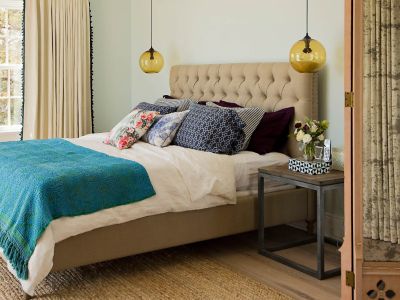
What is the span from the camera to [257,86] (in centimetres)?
416

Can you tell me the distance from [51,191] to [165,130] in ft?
4.39

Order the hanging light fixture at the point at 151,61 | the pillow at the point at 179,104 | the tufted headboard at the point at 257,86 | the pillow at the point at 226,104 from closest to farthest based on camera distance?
the tufted headboard at the point at 257,86 < the pillow at the point at 226,104 < the pillow at the point at 179,104 < the hanging light fixture at the point at 151,61

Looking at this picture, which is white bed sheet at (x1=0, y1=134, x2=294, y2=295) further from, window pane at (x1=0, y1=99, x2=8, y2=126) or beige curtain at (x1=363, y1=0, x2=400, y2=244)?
window pane at (x1=0, y1=99, x2=8, y2=126)

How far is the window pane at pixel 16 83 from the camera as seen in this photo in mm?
5836

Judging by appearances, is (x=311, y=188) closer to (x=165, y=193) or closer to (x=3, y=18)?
(x=165, y=193)

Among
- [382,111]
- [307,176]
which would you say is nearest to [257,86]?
[307,176]

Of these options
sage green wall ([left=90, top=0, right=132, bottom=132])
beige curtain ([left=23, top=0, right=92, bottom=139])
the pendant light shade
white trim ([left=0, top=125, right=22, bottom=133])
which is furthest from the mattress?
white trim ([left=0, top=125, right=22, bottom=133])

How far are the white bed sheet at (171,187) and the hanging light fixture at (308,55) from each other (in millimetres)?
689

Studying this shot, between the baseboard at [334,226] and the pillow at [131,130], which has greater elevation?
the pillow at [131,130]

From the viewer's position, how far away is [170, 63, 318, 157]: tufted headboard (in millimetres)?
3775

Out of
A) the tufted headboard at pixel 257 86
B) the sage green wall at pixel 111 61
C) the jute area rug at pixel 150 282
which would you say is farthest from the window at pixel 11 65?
the jute area rug at pixel 150 282

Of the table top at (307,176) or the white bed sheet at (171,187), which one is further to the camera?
the table top at (307,176)

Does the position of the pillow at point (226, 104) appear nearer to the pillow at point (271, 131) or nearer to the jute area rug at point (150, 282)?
the pillow at point (271, 131)

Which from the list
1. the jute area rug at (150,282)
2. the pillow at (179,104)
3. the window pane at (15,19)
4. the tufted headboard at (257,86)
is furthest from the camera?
the window pane at (15,19)
